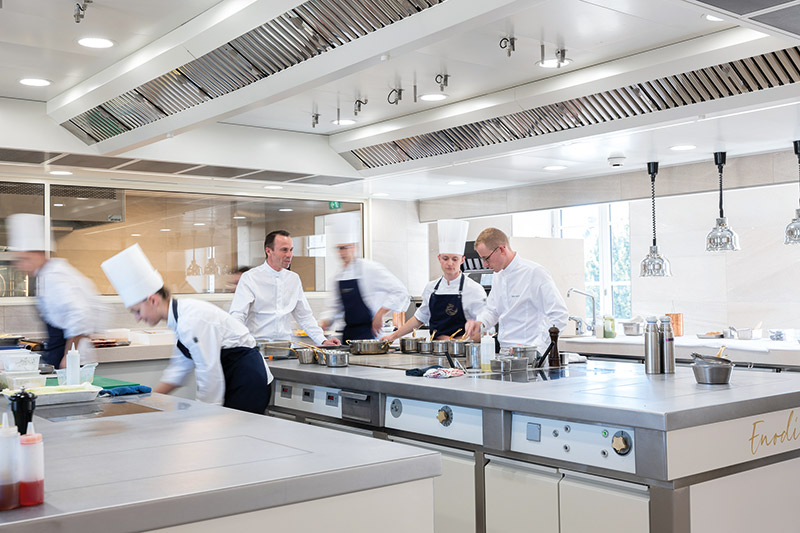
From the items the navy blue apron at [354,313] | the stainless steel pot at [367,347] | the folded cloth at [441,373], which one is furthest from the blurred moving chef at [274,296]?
the folded cloth at [441,373]

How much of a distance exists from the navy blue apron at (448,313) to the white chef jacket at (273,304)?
2.79ft

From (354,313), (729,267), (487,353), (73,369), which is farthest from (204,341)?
(729,267)

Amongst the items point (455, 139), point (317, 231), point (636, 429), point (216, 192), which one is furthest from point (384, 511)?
point (317, 231)

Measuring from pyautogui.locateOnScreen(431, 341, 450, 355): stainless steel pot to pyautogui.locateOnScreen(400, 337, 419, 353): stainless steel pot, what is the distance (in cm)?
17

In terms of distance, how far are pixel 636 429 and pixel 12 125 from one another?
13.6 feet

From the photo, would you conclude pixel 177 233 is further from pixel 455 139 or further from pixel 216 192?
pixel 455 139

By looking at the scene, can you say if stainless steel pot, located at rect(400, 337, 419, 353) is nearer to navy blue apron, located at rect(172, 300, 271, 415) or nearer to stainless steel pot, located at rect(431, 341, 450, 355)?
stainless steel pot, located at rect(431, 341, 450, 355)

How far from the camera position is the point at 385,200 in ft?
27.5

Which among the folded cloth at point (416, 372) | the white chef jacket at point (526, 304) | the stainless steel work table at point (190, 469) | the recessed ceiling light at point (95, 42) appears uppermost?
the recessed ceiling light at point (95, 42)

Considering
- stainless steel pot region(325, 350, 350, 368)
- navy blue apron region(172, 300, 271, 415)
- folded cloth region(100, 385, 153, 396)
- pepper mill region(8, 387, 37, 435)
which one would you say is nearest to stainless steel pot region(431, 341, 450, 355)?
stainless steel pot region(325, 350, 350, 368)

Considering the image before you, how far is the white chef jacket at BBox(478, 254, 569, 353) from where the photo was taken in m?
4.72

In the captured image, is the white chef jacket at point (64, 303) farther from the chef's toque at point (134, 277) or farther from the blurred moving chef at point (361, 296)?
the blurred moving chef at point (361, 296)

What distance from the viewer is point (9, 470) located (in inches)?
59.7

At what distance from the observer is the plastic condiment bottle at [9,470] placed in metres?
1.51
